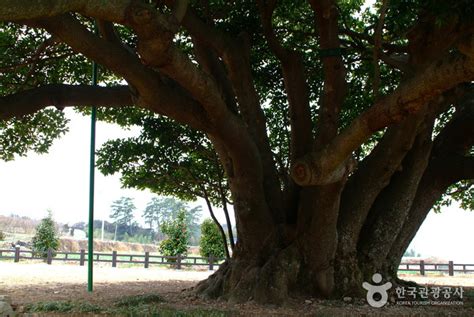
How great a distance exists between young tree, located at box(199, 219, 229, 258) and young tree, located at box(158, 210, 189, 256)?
36.9 inches

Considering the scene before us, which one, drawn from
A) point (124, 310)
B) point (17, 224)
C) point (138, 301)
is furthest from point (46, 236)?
point (17, 224)

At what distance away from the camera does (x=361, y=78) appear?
10.6 metres

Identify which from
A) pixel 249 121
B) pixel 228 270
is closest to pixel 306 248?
pixel 228 270

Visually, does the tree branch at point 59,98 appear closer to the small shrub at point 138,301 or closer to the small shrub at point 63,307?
the small shrub at point 63,307

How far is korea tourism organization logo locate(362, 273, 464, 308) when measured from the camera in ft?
26.4

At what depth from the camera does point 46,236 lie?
94.8 feet

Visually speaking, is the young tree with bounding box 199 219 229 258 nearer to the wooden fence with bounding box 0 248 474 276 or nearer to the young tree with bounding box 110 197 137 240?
the wooden fence with bounding box 0 248 474 276

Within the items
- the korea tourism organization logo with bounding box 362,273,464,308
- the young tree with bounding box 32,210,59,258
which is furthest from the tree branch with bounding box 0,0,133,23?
the young tree with bounding box 32,210,59,258

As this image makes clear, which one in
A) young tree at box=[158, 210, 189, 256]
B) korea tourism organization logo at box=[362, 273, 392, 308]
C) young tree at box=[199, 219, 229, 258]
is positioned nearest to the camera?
korea tourism organization logo at box=[362, 273, 392, 308]

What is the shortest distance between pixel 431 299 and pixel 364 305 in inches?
61.7

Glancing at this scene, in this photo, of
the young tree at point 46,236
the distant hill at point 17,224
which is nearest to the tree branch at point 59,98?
the young tree at point 46,236

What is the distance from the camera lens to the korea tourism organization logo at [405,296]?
8047 millimetres

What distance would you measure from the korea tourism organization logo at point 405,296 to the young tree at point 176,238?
1891 centimetres

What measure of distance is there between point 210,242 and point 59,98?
1968 cm
